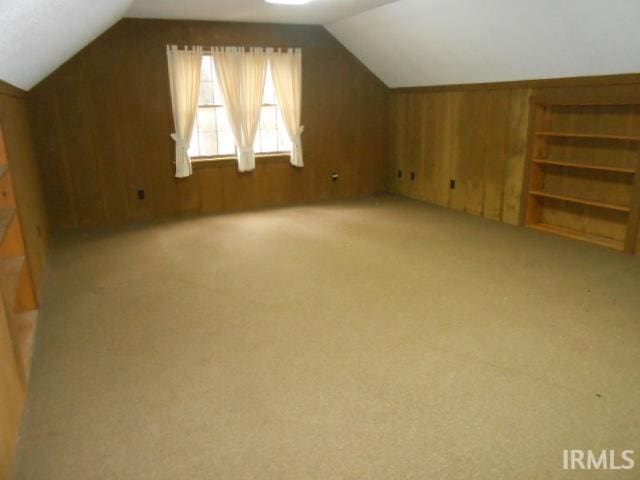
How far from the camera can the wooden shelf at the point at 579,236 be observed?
4371 mm

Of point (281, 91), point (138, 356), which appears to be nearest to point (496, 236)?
point (281, 91)

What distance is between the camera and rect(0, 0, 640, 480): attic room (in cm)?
202

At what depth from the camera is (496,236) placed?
488cm

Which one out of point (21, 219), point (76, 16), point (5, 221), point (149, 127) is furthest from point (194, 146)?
point (5, 221)

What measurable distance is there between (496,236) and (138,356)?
361 cm

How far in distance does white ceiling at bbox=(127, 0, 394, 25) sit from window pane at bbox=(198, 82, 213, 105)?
2.45 feet

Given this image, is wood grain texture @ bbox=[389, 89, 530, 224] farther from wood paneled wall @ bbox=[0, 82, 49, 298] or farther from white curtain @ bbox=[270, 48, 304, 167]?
wood paneled wall @ bbox=[0, 82, 49, 298]

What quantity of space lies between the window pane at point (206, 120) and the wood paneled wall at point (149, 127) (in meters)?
0.39

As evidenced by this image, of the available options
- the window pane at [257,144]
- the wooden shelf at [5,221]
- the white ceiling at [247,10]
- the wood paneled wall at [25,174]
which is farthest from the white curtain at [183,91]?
the wooden shelf at [5,221]

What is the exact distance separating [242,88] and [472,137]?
280 centimetres

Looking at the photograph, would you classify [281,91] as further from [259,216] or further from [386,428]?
[386,428]

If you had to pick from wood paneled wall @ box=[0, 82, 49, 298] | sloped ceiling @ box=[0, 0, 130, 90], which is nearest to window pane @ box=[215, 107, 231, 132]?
wood paneled wall @ box=[0, 82, 49, 298]

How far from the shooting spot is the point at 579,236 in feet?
15.2

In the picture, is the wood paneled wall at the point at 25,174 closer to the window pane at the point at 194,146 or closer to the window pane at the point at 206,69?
the window pane at the point at 194,146
